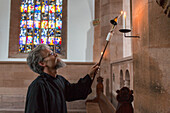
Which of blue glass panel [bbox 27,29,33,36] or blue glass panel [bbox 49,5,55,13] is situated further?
blue glass panel [bbox 49,5,55,13]

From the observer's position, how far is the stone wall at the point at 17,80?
5.05 m

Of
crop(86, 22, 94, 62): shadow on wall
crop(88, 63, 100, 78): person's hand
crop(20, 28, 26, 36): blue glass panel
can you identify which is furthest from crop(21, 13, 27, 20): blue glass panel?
crop(88, 63, 100, 78): person's hand

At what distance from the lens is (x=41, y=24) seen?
372 inches

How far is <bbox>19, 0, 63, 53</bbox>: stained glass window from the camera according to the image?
9.31 m

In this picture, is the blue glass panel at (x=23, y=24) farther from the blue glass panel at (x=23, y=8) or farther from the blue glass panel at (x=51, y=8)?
the blue glass panel at (x=51, y=8)

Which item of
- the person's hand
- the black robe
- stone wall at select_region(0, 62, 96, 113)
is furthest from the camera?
stone wall at select_region(0, 62, 96, 113)

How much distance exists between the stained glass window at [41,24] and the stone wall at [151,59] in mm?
7734

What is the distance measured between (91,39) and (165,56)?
7.57m

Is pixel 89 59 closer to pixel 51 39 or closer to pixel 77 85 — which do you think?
pixel 51 39

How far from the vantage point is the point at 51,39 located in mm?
9352

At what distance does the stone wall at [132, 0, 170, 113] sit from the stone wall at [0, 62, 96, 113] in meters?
3.35

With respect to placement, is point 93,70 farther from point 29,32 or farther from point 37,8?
point 37,8

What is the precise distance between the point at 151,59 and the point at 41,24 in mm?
8565

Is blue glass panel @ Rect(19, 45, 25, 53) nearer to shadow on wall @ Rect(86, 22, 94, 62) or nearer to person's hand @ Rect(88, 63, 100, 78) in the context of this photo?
shadow on wall @ Rect(86, 22, 94, 62)
